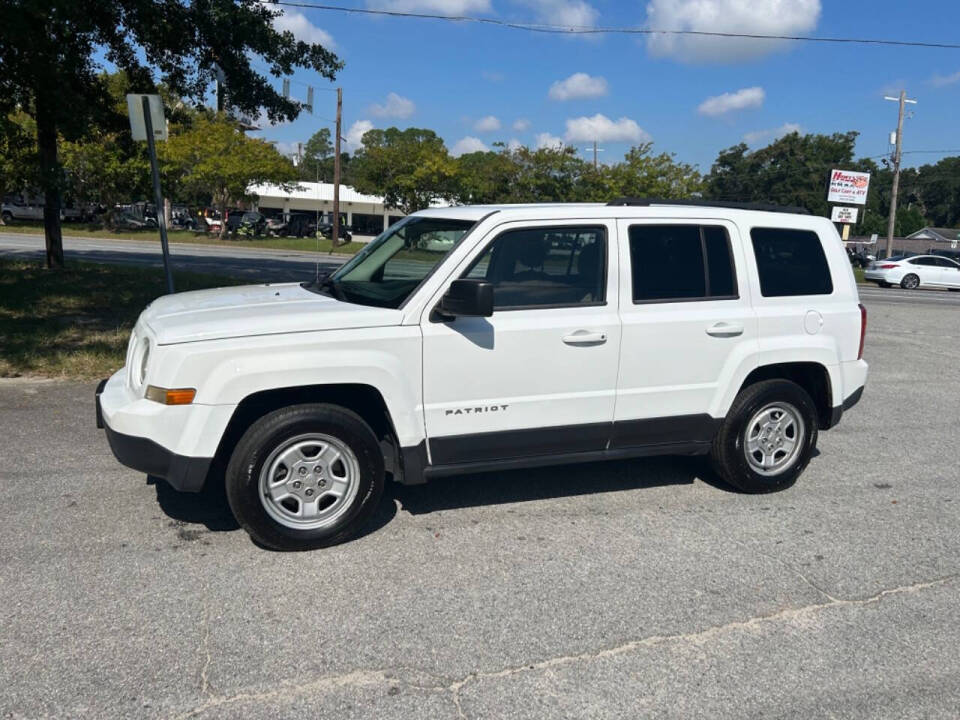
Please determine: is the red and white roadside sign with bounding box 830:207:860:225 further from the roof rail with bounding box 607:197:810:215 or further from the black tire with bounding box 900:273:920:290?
the roof rail with bounding box 607:197:810:215

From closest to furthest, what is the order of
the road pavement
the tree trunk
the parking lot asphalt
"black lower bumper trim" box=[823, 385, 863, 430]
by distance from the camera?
the parking lot asphalt, "black lower bumper trim" box=[823, 385, 863, 430], the tree trunk, the road pavement

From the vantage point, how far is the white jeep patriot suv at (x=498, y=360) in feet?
13.6

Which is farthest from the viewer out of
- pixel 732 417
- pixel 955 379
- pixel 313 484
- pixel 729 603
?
pixel 955 379

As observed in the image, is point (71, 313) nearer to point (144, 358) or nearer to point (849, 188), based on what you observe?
point (144, 358)

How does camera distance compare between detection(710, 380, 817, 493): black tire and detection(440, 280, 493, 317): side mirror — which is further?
detection(710, 380, 817, 493): black tire

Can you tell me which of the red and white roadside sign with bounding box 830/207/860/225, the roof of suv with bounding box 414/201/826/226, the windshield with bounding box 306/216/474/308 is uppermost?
the red and white roadside sign with bounding box 830/207/860/225

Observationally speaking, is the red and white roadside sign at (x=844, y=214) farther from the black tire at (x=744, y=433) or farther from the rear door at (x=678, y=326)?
the rear door at (x=678, y=326)

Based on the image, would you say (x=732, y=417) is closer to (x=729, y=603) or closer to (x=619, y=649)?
(x=729, y=603)

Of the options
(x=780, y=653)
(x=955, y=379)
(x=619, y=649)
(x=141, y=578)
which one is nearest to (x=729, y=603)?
(x=780, y=653)

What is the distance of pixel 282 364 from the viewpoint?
13.5ft

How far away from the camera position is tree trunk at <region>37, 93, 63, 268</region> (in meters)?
14.6

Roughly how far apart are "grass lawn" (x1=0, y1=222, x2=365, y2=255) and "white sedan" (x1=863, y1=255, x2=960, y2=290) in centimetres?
2150

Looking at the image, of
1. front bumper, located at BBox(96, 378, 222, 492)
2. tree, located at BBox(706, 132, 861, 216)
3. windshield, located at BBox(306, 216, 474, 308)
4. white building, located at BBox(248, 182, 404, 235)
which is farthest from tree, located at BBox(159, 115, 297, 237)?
tree, located at BBox(706, 132, 861, 216)

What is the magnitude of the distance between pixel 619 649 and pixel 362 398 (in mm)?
1941
